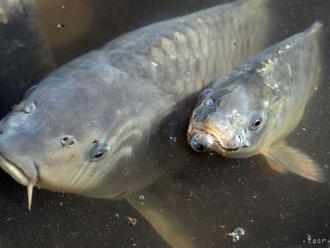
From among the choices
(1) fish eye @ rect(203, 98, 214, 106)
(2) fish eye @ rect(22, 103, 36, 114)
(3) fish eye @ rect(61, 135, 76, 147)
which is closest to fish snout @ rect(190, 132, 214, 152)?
(1) fish eye @ rect(203, 98, 214, 106)

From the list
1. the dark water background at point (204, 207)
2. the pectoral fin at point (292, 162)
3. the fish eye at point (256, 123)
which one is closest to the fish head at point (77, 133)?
the dark water background at point (204, 207)

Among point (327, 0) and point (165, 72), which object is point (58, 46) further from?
point (327, 0)

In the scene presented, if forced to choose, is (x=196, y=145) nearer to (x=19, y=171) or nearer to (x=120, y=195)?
(x=120, y=195)

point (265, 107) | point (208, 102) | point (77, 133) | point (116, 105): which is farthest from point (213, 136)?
point (77, 133)

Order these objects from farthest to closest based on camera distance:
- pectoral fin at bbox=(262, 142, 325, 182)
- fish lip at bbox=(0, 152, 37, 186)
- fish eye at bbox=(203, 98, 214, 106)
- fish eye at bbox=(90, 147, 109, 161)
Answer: pectoral fin at bbox=(262, 142, 325, 182) → fish eye at bbox=(203, 98, 214, 106) → fish eye at bbox=(90, 147, 109, 161) → fish lip at bbox=(0, 152, 37, 186)

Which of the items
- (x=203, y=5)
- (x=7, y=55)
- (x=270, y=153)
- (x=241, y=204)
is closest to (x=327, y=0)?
(x=203, y=5)

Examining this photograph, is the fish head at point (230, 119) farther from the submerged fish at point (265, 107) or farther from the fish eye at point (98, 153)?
the fish eye at point (98, 153)

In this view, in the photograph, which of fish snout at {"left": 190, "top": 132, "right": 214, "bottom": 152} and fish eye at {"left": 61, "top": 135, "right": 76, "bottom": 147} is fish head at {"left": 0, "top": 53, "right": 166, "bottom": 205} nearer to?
fish eye at {"left": 61, "top": 135, "right": 76, "bottom": 147}
